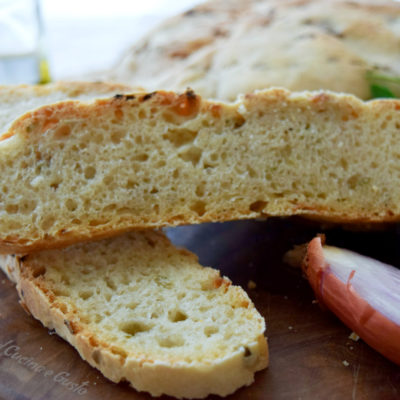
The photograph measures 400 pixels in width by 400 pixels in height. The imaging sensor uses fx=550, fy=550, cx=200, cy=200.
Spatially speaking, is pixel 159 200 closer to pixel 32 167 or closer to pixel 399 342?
pixel 32 167

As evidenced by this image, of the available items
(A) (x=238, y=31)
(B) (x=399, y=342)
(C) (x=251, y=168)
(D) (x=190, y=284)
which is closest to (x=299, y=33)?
(A) (x=238, y=31)

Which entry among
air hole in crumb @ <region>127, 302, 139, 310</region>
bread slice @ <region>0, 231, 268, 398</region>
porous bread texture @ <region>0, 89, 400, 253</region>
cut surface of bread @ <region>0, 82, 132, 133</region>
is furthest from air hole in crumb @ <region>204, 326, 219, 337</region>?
cut surface of bread @ <region>0, 82, 132, 133</region>

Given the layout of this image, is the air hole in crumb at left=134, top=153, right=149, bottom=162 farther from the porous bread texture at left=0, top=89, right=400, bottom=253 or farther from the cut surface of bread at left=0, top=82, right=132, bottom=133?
the cut surface of bread at left=0, top=82, right=132, bottom=133

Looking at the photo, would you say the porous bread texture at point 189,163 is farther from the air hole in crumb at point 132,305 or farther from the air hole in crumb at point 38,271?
the air hole in crumb at point 132,305

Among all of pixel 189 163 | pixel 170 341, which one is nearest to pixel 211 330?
pixel 170 341

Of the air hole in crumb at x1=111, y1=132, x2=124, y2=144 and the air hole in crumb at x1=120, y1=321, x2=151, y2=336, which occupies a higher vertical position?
the air hole in crumb at x1=111, y1=132, x2=124, y2=144

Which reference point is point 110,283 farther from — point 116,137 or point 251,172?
point 251,172
